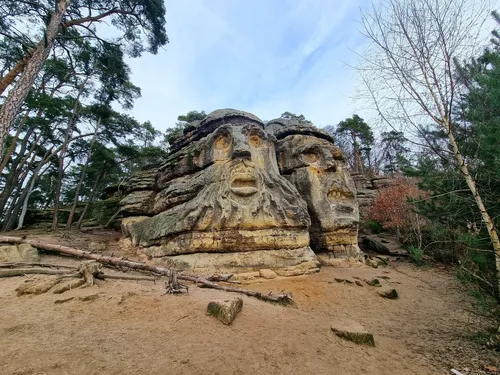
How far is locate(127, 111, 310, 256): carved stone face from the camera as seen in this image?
8.59 metres

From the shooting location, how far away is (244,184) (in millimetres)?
9688

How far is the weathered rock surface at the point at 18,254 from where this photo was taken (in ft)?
19.4

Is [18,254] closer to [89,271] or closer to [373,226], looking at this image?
[89,271]

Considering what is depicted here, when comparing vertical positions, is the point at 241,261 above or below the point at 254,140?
below

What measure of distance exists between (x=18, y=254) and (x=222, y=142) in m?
7.50

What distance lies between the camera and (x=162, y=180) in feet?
40.4

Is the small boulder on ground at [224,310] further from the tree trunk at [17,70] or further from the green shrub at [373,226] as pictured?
the green shrub at [373,226]

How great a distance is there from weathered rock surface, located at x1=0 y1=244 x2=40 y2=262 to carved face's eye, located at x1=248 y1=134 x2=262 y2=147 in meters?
8.28

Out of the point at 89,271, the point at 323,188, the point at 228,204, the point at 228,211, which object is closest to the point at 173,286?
the point at 89,271

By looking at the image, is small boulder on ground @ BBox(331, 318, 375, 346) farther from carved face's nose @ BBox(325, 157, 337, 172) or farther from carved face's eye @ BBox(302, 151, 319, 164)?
carved face's eye @ BBox(302, 151, 319, 164)

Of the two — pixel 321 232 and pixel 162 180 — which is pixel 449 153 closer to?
pixel 321 232

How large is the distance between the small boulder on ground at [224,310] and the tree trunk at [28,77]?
7.56 m

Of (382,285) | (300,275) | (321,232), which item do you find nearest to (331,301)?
(300,275)

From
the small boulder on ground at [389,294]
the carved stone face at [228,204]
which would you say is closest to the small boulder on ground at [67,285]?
the carved stone face at [228,204]
